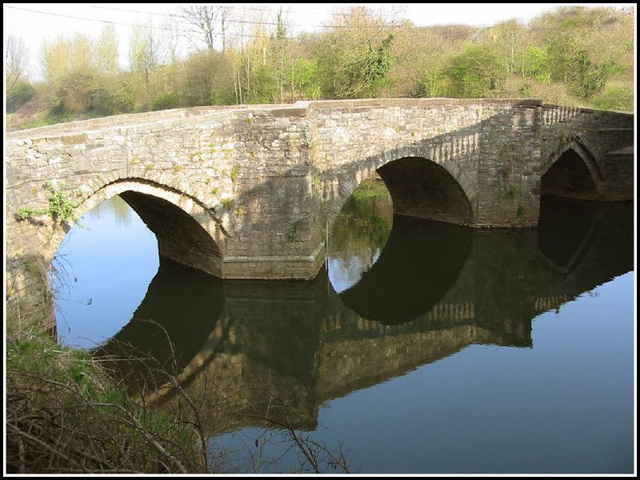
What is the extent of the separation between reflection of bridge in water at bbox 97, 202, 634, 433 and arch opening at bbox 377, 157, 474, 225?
733mm

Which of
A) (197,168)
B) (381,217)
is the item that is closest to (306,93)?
(381,217)

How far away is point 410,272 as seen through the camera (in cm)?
1259

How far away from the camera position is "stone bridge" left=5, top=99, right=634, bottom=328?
7992mm

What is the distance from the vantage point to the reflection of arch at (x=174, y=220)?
29.7 ft

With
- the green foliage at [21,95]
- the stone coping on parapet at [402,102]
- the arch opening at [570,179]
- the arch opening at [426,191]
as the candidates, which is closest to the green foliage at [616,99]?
the arch opening at [570,179]

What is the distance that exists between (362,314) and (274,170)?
285 cm

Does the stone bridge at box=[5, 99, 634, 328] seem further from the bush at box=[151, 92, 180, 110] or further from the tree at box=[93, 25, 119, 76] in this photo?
the tree at box=[93, 25, 119, 76]

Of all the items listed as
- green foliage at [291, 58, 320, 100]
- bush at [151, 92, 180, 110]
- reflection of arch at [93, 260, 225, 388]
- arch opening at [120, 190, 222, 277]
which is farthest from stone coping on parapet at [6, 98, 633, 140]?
bush at [151, 92, 180, 110]

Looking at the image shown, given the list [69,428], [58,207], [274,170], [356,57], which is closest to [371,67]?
[356,57]

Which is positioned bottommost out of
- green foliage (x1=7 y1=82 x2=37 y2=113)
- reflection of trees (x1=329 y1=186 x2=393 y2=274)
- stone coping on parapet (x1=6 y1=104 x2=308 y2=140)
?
reflection of trees (x1=329 y1=186 x2=393 y2=274)

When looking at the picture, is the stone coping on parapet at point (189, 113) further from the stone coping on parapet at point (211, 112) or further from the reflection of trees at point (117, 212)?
the reflection of trees at point (117, 212)

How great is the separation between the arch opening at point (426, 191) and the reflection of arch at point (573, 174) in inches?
106

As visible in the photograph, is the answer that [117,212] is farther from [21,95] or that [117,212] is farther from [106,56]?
[21,95]

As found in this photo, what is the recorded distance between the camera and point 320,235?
11.8 metres
